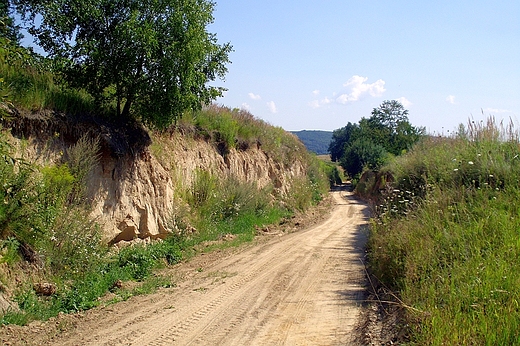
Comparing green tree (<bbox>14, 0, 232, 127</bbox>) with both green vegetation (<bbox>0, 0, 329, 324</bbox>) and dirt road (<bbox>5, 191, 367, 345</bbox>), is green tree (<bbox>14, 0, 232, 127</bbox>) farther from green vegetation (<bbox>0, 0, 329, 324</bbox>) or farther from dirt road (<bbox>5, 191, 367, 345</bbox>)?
dirt road (<bbox>5, 191, 367, 345</bbox>)

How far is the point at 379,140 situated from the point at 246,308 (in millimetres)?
64577

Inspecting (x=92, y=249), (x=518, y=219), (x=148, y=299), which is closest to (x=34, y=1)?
(x=92, y=249)

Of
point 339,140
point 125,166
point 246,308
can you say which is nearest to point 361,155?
point 125,166

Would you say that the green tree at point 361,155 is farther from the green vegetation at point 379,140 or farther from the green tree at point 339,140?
the green tree at point 339,140

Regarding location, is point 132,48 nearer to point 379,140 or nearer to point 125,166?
point 125,166

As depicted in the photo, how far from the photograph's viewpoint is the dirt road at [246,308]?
252 inches

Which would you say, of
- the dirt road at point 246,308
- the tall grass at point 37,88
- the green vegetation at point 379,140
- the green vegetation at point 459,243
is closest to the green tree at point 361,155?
the green vegetation at point 379,140

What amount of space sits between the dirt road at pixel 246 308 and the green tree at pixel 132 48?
486 centimetres

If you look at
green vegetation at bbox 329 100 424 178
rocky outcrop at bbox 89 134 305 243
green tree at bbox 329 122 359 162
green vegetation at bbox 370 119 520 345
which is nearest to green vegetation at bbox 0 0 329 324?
rocky outcrop at bbox 89 134 305 243

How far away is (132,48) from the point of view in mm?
11461

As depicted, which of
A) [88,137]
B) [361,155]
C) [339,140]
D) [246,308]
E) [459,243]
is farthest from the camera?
[339,140]

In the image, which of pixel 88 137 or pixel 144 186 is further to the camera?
pixel 144 186

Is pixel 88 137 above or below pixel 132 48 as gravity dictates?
below

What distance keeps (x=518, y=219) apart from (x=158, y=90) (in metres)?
8.92
